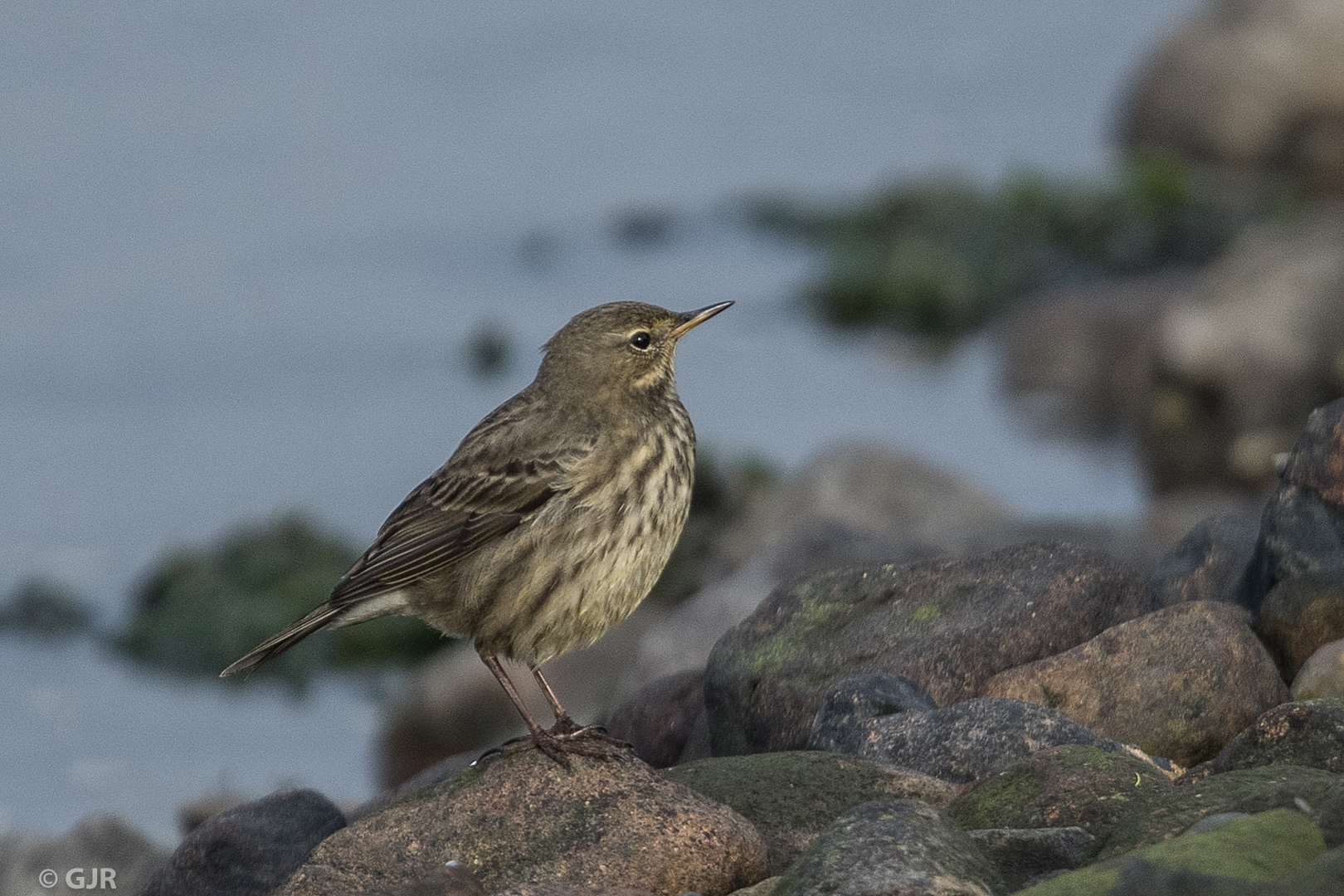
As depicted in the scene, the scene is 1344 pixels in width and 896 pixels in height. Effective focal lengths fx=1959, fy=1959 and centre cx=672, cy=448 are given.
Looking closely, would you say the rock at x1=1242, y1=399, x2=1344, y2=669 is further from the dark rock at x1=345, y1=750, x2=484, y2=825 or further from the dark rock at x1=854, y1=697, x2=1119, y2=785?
the dark rock at x1=345, y1=750, x2=484, y2=825

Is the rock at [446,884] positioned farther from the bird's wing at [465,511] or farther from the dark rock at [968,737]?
the bird's wing at [465,511]


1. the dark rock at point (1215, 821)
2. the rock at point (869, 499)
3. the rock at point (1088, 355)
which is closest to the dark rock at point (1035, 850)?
the dark rock at point (1215, 821)

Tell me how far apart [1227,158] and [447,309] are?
9702 millimetres

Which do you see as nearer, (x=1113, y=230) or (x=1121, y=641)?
(x=1121, y=641)

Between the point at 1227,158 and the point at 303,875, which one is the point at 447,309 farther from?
the point at 303,875

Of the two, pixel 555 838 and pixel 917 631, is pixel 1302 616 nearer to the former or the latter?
pixel 917 631

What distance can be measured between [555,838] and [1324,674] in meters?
2.97

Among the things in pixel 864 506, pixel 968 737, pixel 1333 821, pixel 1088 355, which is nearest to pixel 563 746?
pixel 968 737

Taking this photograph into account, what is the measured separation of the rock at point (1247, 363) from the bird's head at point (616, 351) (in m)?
9.01

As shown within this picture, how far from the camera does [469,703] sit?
1256 centimetres

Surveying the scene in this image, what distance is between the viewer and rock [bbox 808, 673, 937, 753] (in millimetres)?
7336

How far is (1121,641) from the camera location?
7617 mm

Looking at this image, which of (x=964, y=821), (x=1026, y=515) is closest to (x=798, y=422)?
(x=1026, y=515)

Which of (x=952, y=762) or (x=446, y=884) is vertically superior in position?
(x=446, y=884)
